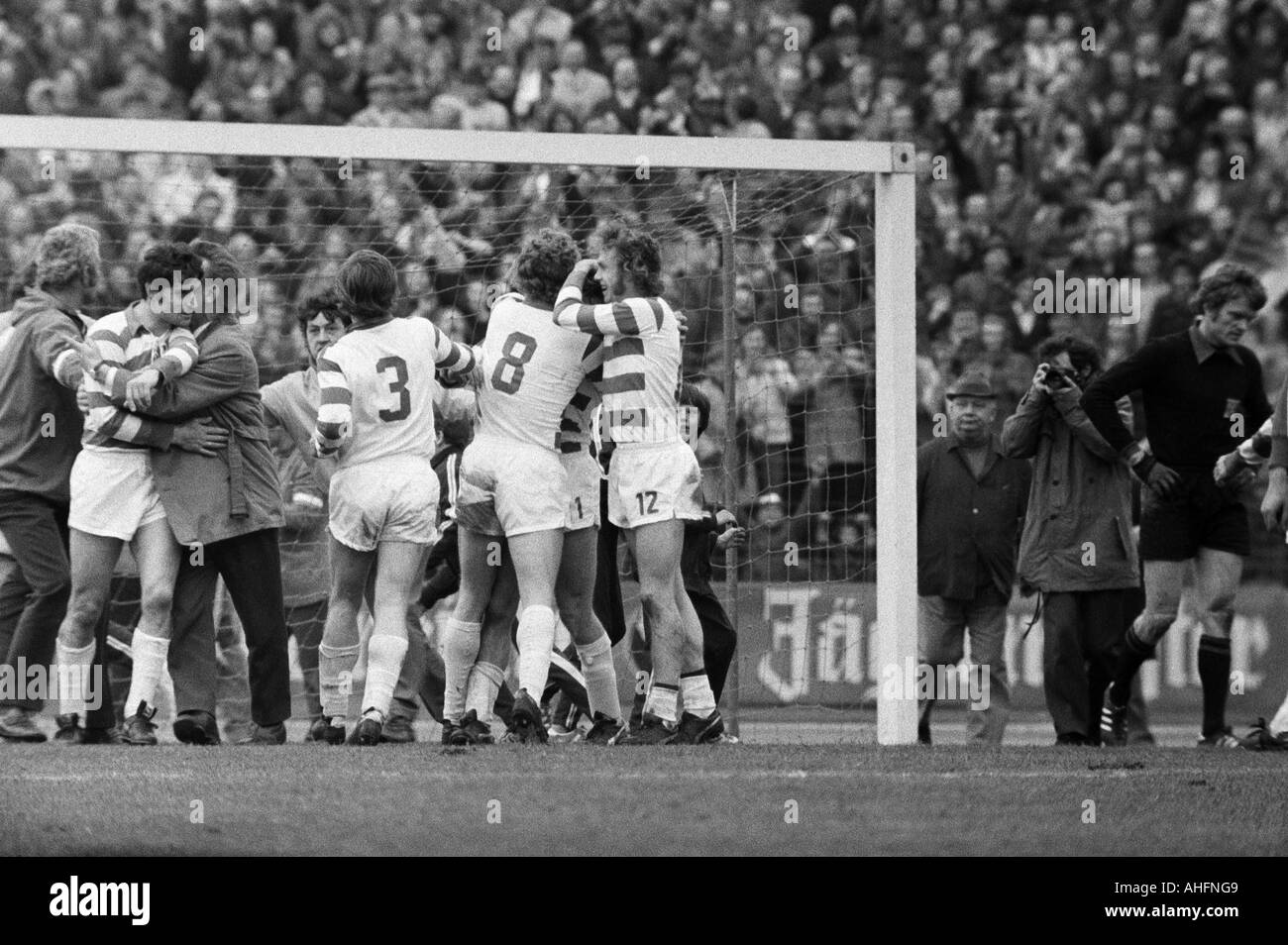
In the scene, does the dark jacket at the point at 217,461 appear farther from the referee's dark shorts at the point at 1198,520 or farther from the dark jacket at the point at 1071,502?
the referee's dark shorts at the point at 1198,520

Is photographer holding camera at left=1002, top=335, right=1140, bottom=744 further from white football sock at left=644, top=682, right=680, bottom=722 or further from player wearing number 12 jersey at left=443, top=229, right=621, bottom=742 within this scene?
player wearing number 12 jersey at left=443, top=229, right=621, bottom=742

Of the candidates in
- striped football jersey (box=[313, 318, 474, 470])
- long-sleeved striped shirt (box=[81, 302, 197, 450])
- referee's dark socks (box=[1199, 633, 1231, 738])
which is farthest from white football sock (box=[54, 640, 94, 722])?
referee's dark socks (box=[1199, 633, 1231, 738])

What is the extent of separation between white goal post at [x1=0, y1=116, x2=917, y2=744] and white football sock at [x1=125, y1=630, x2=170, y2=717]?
217 centimetres

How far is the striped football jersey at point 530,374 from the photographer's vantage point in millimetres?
8641

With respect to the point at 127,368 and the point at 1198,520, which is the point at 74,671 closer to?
the point at 127,368

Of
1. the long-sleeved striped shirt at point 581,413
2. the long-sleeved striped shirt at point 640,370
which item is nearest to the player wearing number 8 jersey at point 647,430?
the long-sleeved striped shirt at point 640,370

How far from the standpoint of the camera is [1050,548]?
9.91 meters

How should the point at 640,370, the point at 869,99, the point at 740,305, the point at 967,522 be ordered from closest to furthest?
1. the point at 640,370
2. the point at 967,522
3. the point at 740,305
4. the point at 869,99

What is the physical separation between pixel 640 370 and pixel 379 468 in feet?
3.63

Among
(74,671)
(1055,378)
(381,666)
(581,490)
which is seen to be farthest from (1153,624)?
(74,671)

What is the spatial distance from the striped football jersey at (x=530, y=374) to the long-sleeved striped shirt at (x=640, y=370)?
0.47 ft

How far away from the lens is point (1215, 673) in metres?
9.67
